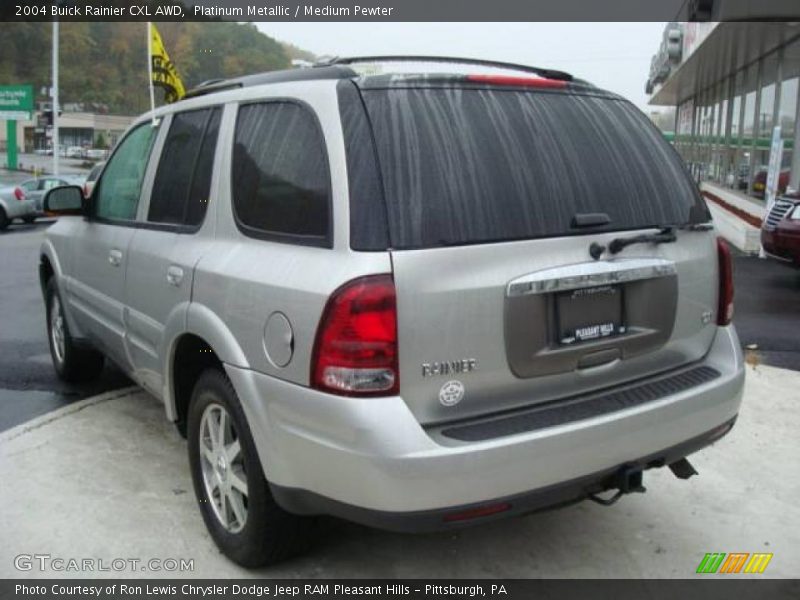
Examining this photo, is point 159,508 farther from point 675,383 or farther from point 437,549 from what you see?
point 675,383

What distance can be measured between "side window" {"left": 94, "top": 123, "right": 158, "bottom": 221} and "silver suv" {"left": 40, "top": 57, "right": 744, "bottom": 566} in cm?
81

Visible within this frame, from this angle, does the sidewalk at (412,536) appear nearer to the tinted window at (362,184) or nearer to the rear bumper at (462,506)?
the rear bumper at (462,506)

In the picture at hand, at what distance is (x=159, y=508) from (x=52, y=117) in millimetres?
35909

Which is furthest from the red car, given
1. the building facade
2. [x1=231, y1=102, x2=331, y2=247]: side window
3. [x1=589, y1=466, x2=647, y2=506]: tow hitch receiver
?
[x1=231, y1=102, x2=331, y2=247]: side window

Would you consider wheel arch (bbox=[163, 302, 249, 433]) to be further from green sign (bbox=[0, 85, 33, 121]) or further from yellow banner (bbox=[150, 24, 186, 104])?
green sign (bbox=[0, 85, 33, 121])

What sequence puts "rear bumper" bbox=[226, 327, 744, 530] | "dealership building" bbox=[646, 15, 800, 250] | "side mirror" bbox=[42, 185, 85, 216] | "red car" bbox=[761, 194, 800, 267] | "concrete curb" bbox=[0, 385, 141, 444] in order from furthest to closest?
"dealership building" bbox=[646, 15, 800, 250], "red car" bbox=[761, 194, 800, 267], "side mirror" bbox=[42, 185, 85, 216], "concrete curb" bbox=[0, 385, 141, 444], "rear bumper" bbox=[226, 327, 744, 530]

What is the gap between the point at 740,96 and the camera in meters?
21.5

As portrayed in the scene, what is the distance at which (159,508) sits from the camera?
3.64 m

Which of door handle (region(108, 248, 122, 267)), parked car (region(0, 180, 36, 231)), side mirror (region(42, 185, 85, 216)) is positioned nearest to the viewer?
door handle (region(108, 248, 122, 267))

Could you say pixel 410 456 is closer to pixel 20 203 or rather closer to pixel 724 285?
pixel 724 285

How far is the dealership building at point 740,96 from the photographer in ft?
51.0

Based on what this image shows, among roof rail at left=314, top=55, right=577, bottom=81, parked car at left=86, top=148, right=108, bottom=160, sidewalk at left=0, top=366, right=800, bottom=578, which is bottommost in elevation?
sidewalk at left=0, top=366, right=800, bottom=578

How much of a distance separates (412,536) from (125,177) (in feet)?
8.21

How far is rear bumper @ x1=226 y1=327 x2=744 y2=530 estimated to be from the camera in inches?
94.6
